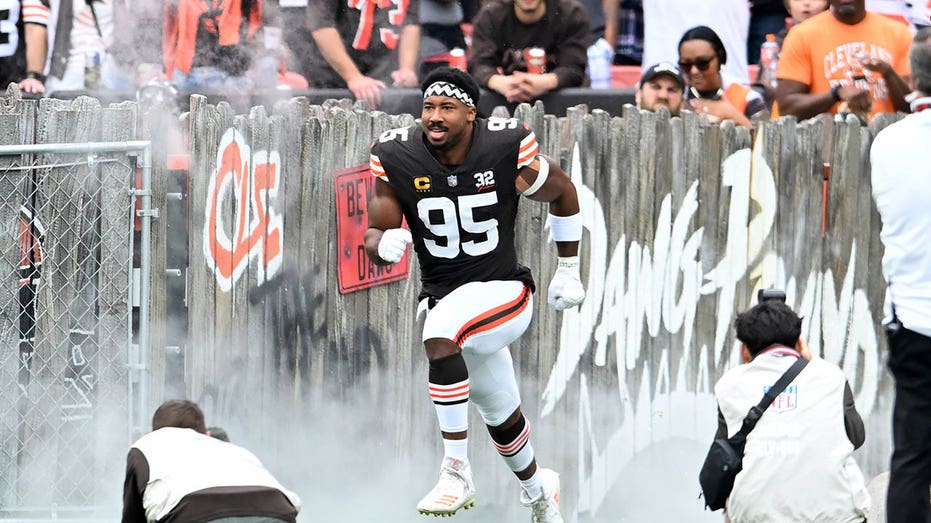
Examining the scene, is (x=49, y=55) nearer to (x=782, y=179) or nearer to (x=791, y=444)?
(x=782, y=179)

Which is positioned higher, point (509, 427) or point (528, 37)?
point (528, 37)

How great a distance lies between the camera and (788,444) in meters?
5.91

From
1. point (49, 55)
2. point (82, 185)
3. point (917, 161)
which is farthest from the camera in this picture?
point (49, 55)

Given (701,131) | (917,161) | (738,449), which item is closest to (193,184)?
(701,131)

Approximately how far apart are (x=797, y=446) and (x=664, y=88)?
3.85 metres

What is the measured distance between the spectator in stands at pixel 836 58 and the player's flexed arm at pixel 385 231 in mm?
3710

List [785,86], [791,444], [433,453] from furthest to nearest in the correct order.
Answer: [785,86] → [433,453] → [791,444]

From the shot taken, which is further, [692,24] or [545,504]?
[692,24]

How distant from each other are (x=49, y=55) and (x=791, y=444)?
22.7 ft

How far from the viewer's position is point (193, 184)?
8.61 metres

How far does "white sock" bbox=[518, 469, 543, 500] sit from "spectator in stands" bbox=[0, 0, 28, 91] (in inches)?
212

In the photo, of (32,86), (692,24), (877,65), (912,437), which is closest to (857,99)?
(877,65)

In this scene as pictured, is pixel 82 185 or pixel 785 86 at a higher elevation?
pixel 785 86

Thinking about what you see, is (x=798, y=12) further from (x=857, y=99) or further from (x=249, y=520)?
(x=249, y=520)
